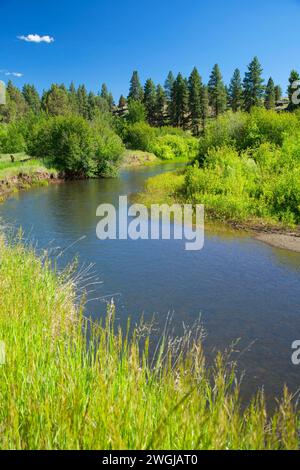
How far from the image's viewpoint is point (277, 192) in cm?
1822

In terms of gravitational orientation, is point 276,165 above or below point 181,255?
above

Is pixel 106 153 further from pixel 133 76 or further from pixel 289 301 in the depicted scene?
pixel 133 76

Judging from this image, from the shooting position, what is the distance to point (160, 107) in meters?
93.2

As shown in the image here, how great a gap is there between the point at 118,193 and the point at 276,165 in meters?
11.2

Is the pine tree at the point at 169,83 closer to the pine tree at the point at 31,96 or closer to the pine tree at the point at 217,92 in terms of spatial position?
the pine tree at the point at 217,92

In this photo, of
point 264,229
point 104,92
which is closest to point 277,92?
point 104,92

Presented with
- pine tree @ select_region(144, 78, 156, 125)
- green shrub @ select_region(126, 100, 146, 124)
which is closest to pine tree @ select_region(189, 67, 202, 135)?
pine tree @ select_region(144, 78, 156, 125)

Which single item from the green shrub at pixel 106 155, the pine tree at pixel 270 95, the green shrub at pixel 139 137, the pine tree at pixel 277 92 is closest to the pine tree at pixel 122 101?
the pine tree at pixel 270 95

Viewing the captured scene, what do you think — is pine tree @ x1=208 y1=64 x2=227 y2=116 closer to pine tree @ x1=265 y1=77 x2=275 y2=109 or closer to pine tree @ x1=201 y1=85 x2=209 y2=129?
pine tree @ x1=201 y1=85 x2=209 y2=129

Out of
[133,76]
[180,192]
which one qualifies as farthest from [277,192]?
[133,76]

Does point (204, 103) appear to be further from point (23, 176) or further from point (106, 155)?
point (23, 176)

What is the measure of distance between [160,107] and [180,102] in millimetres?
6225

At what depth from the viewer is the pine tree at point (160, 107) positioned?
92938 millimetres

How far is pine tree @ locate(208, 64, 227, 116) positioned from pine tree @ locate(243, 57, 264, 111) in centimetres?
593
